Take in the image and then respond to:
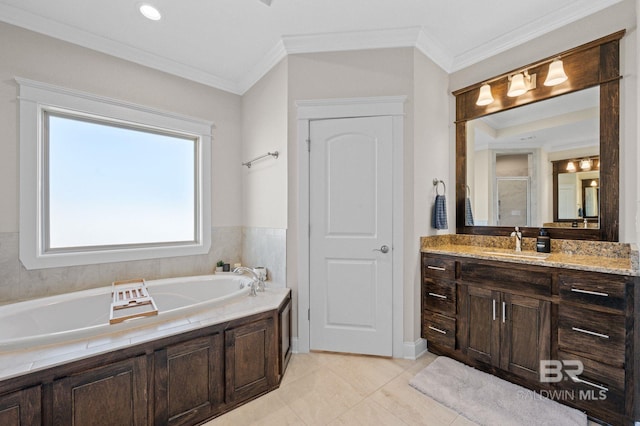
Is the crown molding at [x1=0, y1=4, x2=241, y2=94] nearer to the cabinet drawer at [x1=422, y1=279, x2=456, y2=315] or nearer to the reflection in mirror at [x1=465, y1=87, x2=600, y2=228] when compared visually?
the reflection in mirror at [x1=465, y1=87, x2=600, y2=228]

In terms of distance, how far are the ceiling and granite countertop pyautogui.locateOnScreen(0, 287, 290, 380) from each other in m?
2.15

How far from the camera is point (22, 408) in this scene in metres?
1.10

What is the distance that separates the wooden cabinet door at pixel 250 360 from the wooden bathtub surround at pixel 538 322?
4.40 ft

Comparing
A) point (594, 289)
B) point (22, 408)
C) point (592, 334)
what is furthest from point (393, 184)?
point (22, 408)

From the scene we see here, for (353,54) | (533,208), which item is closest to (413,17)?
(353,54)

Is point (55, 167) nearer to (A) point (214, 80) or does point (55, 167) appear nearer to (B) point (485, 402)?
(A) point (214, 80)

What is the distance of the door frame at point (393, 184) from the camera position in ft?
7.27

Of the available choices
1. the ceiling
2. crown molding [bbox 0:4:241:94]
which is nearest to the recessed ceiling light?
the ceiling

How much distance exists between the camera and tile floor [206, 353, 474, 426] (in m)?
1.58

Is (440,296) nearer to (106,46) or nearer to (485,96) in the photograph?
(485,96)

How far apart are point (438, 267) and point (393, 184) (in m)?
0.79

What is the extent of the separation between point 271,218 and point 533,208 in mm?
2339

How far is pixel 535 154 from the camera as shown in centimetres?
235

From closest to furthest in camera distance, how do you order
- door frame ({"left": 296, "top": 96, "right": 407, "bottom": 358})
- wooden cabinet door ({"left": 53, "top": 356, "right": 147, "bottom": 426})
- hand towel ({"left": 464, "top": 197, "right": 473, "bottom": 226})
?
wooden cabinet door ({"left": 53, "top": 356, "right": 147, "bottom": 426}) → door frame ({"left": 296, "top": 96, "right": 407, "bottom": 358}) → hand towel ({"left": 464, "top": 197, "right": 473, "bottom": 226})
